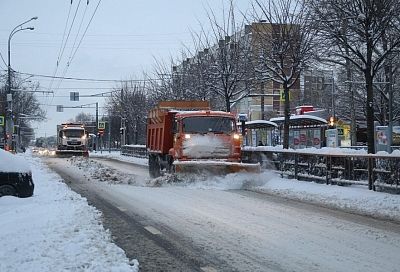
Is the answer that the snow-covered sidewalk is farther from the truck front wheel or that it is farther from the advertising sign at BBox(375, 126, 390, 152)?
the advertising sign at BBox(375, 126, 390, 152)

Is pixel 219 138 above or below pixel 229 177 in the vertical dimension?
above

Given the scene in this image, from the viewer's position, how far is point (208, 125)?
1975 cm

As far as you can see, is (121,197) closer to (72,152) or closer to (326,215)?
(326,215)

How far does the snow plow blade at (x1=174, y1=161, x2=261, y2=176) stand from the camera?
18.2m

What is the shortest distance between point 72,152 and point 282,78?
1198 inches

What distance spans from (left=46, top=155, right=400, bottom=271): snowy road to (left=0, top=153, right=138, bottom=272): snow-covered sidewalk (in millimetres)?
940

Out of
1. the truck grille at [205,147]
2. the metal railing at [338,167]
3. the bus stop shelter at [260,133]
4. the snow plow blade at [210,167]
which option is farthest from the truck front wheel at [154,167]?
the bus stop shelter at [260,133]

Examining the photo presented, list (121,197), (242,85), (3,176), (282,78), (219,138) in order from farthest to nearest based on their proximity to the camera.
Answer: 1. (242,85)
2. (282,78)
3. (219,138)
4. (121,197)
5. (3,176)

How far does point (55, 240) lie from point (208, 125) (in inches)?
483

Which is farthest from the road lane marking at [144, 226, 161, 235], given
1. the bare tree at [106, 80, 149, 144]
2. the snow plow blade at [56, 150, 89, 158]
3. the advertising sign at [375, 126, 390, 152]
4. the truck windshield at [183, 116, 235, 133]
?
the bare tree at [106, 80, 149, 144]

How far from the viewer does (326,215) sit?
11391mm

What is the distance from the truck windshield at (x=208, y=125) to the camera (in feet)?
64.1

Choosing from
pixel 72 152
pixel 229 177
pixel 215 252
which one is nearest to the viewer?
pixel 215 252

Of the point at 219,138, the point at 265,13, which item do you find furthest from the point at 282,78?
the point at 219,138
